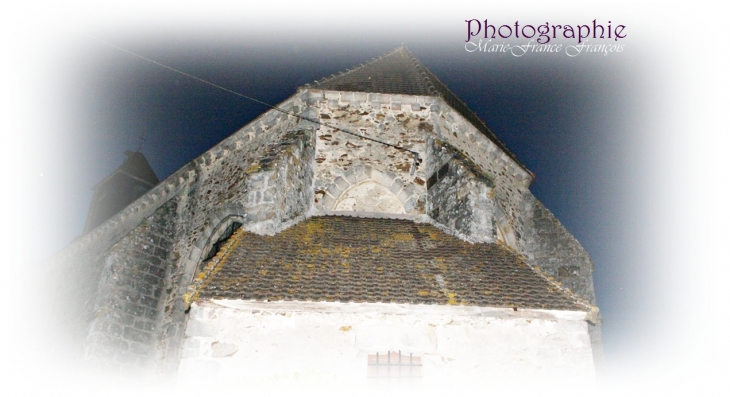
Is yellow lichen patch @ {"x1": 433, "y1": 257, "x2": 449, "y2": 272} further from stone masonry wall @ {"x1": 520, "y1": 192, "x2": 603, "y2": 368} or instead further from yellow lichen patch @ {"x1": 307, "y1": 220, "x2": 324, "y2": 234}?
stone masonry wall @ {"x1": 520, "y1": 192, "x2": 603, "y2": 368}

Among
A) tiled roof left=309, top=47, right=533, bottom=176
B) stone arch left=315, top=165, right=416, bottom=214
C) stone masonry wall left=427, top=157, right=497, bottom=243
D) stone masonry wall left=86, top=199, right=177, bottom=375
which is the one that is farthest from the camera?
tiled roof left=309, top=47, right=533, bottom=176

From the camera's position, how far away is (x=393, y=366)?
6.72 m

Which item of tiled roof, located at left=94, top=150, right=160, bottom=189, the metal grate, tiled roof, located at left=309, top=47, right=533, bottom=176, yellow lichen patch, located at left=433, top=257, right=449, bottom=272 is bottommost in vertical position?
the metal grate

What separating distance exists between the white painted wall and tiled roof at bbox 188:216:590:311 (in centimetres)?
14

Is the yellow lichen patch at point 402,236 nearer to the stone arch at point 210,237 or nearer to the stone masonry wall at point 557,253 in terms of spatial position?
the stone masonry wall at point 557,253

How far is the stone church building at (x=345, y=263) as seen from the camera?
665cm

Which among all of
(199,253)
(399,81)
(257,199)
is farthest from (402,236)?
(399,81)

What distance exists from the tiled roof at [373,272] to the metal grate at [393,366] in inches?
26.0

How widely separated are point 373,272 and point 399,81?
6414 mm

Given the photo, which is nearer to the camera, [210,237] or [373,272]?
[373,272]

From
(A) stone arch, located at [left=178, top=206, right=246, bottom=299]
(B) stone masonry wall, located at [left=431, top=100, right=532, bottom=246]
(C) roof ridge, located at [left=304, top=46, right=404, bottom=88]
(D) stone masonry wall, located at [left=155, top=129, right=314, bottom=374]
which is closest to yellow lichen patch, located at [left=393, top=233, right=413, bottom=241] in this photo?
(D) stone masonry wall, located at [left=155, top=129, right=314, bottom=374]

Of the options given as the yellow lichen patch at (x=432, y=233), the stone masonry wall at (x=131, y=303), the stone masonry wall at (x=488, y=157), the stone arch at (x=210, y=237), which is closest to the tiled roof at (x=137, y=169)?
the stone masonry wall at (x=131, y=303)

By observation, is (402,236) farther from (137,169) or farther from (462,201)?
(137,169)

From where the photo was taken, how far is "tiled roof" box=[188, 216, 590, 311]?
22.5 ft
